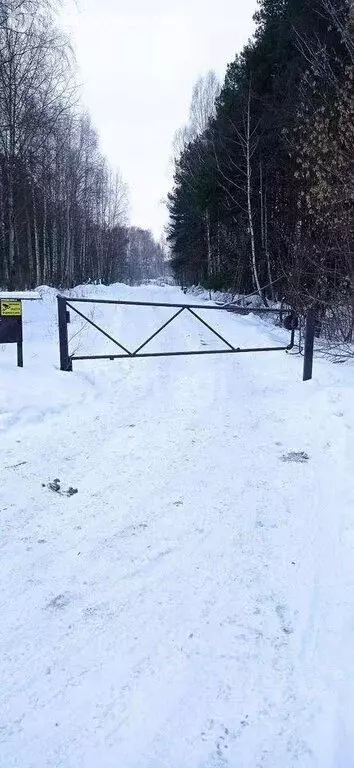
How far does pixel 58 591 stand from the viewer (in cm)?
257

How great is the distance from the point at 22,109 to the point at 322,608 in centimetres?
1771

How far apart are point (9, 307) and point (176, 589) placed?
4.81 meters

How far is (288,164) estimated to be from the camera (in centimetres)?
1377

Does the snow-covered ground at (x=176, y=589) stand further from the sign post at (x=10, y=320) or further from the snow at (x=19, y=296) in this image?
the snow at (x=19, y=296)

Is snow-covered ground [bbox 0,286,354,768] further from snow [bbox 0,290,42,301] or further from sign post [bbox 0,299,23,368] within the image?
snow [bbox 0,290,42,301]

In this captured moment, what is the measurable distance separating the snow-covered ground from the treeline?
14.4ft

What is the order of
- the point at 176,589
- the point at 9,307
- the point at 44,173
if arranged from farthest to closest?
the point at 44,173 < the point at 9,307 < the point at 176,589

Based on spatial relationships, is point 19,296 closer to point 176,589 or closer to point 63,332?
point 63,332

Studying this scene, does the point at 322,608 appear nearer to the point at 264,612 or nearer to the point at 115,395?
the point at 264,612

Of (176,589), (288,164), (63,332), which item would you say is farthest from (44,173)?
(176,589)

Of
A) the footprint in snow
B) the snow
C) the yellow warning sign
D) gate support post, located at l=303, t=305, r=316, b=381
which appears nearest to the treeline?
gate support post, located at l=303, t=305, r=316, b=381

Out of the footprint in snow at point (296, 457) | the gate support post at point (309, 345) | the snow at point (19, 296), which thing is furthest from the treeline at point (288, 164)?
the snow at point (19, 296)

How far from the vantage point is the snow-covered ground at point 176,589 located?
1.79m

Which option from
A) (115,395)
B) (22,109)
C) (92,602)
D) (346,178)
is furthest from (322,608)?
(22,109)
